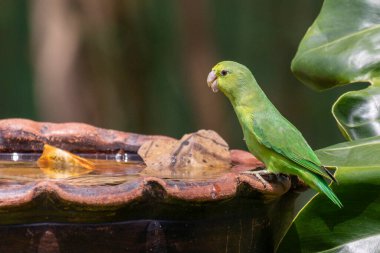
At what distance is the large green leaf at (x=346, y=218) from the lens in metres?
1.97

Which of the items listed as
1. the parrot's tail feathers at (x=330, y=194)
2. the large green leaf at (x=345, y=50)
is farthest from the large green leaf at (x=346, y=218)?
the large green leaf at (x=345, y=50)

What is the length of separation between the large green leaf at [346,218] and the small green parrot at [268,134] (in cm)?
4

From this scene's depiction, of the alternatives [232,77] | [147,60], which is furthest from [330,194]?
[147,60]

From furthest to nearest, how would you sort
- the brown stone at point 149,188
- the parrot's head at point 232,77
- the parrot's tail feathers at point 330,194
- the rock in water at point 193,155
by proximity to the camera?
the parrot's head at point 232,77 < the rock in water at point 193,155 < the parrot's tail feathers at point 330,194 < the brown stone at point 149,188

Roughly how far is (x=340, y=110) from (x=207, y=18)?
5.12 meters

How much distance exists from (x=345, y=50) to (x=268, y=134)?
39cm

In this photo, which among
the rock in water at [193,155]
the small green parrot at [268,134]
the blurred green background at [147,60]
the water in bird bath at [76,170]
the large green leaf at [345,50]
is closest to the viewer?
the water in bird bath at [76,170]

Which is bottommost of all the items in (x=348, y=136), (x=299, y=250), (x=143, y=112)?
(x=299, y=250)

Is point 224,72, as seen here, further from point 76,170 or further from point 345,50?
point 76,170

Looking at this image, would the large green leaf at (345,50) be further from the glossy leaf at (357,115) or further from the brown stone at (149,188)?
the brown stone at (149,188)

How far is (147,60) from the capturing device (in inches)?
271

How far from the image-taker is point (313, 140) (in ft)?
30.6

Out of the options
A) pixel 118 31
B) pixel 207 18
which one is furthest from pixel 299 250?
pixel 207 18

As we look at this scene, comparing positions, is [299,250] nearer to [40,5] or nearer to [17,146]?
[17,146]
